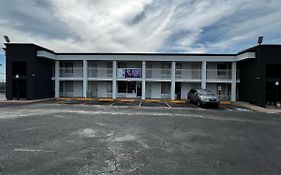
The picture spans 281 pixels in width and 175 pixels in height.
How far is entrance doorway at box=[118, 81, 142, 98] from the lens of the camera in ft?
74.8

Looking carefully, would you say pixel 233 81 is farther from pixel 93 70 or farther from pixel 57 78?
pixel 57 78

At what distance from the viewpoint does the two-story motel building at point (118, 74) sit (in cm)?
1919

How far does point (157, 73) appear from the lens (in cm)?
2284

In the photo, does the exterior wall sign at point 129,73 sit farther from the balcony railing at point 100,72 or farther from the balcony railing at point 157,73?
the balcony railing at point 100,72

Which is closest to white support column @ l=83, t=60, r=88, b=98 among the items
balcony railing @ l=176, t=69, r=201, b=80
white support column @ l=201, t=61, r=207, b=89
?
balcony railing @ l=176, t=69, r=201, b=80

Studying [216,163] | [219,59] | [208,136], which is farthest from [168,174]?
[219,59]

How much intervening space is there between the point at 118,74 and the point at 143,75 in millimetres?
3395

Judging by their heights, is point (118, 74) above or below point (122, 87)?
above

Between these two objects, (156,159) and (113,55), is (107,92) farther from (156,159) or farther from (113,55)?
(156,159)

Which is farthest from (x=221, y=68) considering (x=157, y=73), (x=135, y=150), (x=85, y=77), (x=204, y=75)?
(x=135, y=150)

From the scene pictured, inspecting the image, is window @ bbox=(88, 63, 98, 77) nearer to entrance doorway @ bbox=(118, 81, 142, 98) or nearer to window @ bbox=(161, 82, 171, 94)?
entrance doorway @ bbox=(118, 81, 142, 98)

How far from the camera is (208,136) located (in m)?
6.84

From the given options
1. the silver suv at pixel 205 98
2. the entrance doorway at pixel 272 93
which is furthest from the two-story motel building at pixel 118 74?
the silver suv at pixel 205 98

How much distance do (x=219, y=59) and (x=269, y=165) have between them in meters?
18.9
